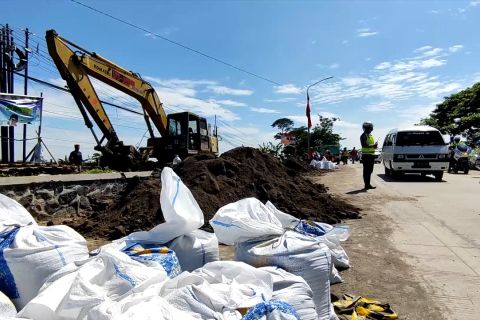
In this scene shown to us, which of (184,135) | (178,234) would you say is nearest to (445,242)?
(178,234)

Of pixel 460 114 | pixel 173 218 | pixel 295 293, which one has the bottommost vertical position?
pixel 295 293

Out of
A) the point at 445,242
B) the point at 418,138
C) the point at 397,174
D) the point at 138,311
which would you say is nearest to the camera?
the point at 138,311

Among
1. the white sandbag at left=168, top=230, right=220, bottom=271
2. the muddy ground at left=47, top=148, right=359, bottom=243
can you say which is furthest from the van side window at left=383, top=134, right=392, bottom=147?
the white sandbag at left=168, top=230, right=220, bottom=271

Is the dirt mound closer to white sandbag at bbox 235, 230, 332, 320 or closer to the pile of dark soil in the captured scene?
the pile of dark soil

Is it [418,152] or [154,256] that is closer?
[154,256]

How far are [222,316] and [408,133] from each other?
14.3m

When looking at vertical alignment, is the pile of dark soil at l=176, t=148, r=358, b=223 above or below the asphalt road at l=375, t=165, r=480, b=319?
above

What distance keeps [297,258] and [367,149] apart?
9424mm

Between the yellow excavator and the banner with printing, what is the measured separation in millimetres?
3957

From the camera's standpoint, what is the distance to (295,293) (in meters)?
2.39

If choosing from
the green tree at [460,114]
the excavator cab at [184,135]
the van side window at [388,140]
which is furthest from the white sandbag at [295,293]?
the green tree at [460,114]

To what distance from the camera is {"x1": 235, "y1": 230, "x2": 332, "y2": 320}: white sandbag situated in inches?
114

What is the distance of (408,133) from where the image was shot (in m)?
14.7

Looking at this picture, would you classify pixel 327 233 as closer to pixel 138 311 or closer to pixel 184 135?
pixel 138 311
